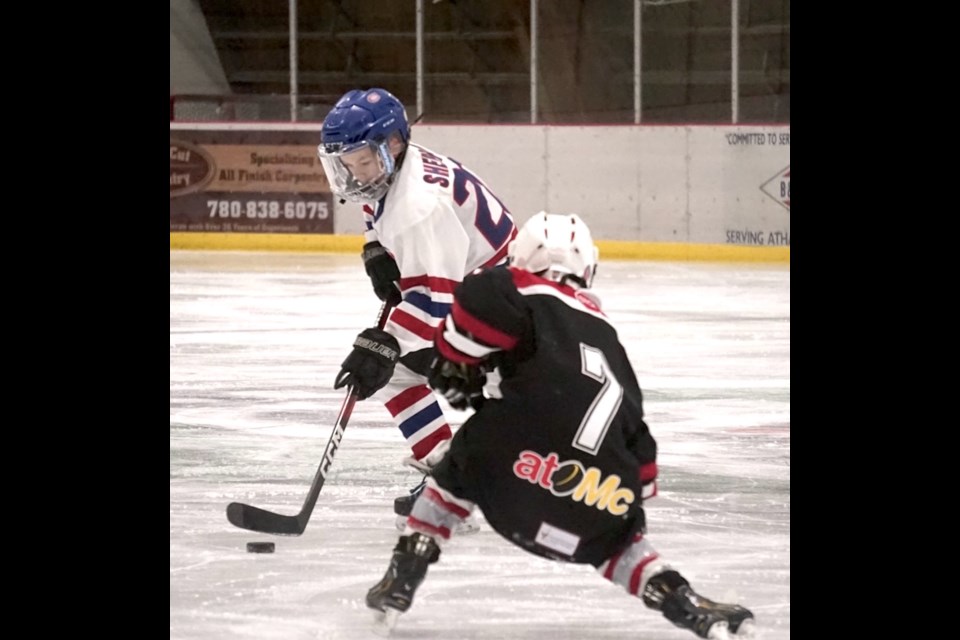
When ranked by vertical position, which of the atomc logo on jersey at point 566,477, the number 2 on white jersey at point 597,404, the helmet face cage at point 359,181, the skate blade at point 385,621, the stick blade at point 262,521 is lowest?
the skate blade at point 385,621

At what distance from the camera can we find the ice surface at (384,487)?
2.87 meters

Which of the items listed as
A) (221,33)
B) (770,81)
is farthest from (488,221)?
(221,33)

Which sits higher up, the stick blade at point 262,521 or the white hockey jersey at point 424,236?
the white hockey jersey at point 424,236

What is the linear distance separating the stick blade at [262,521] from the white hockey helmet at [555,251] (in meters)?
1.06

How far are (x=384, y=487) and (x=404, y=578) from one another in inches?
49.7

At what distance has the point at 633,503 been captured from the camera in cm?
261

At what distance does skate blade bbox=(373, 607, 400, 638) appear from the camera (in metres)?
2.72

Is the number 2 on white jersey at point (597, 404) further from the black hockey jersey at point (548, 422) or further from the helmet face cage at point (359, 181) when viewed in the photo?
the helmet face cage at point (359, 181)

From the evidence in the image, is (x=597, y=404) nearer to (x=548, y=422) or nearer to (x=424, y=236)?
(x=548, y=422)

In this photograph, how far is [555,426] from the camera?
256cm

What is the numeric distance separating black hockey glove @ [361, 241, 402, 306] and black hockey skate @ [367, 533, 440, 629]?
1.13 meters

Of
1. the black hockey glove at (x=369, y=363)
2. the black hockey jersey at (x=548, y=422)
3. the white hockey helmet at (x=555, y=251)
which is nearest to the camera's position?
the black hockey jersey at (x=548, y=422)

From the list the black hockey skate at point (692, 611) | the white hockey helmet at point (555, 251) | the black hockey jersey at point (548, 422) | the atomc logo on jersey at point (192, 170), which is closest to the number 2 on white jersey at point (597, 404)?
the black hockey jersey at point (548, 422)
